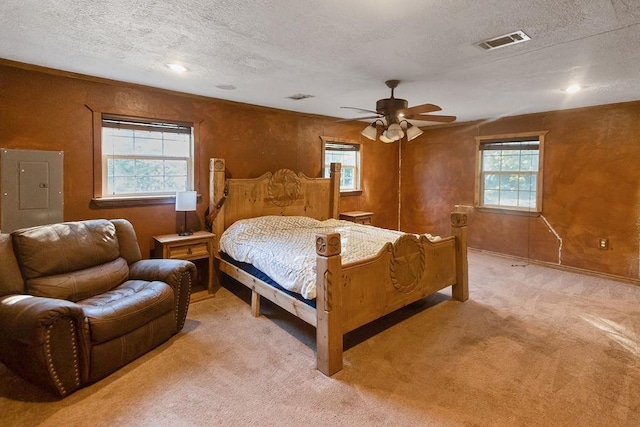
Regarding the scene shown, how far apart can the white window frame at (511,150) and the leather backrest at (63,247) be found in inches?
206

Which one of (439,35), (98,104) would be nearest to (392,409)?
(439,35)

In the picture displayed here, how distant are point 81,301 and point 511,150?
5.73 metres

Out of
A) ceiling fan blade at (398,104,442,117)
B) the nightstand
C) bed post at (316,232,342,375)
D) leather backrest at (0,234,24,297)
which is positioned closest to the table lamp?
leather backrest at (0,234,24,297)

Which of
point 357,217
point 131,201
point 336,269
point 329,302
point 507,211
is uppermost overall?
point 131,201

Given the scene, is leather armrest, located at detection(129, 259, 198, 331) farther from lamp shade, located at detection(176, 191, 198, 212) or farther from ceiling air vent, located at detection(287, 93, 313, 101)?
ceiling air vent, located at detection(287, 93, 313, 101)

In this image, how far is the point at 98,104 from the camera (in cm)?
337

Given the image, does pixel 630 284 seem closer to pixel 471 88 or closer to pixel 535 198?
pixel 535 198

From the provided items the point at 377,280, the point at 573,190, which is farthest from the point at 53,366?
the point at 573,190

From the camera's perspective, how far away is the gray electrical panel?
2.94m

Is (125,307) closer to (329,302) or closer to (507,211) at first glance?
(329,302)

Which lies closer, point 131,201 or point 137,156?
point 131,201

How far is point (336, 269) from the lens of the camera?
7.70 feet

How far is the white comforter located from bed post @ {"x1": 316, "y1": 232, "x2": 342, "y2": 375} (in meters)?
0.15

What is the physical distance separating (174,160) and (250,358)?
2517 millimetres
